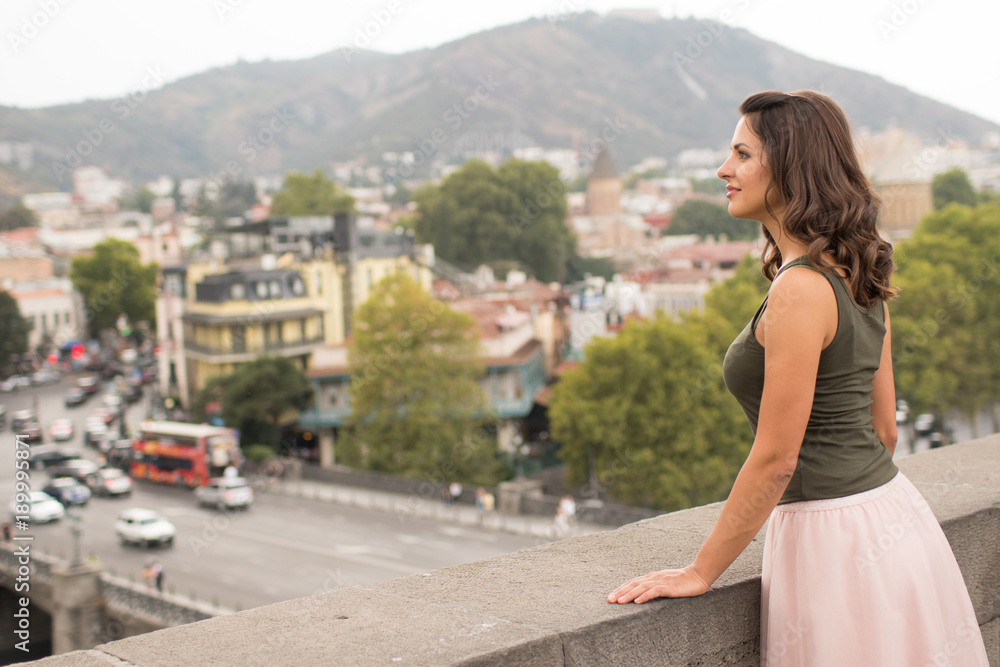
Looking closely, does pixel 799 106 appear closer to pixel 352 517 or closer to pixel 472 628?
pixel 472 628

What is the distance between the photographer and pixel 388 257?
48.1 m

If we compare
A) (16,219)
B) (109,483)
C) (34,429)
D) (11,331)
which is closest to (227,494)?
(109,483)

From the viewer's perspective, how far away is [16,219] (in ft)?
398

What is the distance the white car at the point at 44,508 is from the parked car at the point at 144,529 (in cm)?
401

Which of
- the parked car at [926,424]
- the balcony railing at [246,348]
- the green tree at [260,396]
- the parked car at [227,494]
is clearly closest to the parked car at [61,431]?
the balcony railing at [246,348]

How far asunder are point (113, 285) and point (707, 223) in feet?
252

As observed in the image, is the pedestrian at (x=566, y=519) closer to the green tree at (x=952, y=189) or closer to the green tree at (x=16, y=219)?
the green tree at (x=952, y=189)

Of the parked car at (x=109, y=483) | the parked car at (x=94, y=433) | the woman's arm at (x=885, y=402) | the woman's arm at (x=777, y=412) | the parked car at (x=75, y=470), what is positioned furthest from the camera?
the parked car at (x=94, y=433)

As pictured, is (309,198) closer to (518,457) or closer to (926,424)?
(518,457)

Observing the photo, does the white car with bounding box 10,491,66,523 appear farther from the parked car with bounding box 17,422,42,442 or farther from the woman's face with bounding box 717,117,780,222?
the woman's face with bounding box 717,117,780,222

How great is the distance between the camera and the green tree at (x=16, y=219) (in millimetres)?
120500

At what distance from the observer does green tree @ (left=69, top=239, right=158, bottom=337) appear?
65.8m

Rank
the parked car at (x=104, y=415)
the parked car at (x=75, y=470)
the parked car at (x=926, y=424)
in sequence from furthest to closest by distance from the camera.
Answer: the parked car at (x=104, y=415)
the parked car at (x=75, y=470)
the parked car at (x=926, y=424)

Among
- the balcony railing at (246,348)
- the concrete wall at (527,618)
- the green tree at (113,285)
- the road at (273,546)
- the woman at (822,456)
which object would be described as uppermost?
the woman at (822,456)
